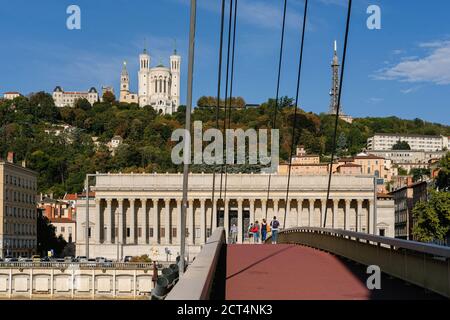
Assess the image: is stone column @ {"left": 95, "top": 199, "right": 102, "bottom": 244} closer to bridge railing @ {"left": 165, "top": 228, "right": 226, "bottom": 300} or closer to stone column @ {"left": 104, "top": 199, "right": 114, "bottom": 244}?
stone column @ {"left": 104, "top": 199, "right": 114, "bottom": 244}

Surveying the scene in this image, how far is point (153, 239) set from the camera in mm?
117562

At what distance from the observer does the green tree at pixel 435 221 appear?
77875 millimetres

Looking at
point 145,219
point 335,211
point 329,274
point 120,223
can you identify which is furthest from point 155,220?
point 329,274

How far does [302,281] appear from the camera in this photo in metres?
14.4

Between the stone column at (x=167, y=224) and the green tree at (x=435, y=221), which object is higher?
the green tree at (x=435, y=221)

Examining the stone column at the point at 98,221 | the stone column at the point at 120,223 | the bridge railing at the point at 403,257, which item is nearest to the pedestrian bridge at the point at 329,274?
the bridge railing at the point at 403,257

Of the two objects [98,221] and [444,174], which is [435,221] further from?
[98,221]

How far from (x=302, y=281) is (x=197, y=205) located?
106m

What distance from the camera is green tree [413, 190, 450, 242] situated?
77.9 meters

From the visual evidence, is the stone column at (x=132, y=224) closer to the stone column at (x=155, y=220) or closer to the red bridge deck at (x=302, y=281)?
the stone column at (x=155, y=220)

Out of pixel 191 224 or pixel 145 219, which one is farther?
pixel 145 219

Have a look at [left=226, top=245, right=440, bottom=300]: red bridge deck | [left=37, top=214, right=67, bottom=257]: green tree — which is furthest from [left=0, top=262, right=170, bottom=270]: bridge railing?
[left=226, top=245, right=440, bottom=300]: red bridge deck

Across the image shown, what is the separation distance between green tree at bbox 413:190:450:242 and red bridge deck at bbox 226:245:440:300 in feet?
196

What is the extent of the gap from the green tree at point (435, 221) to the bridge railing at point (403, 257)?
57845 mm
